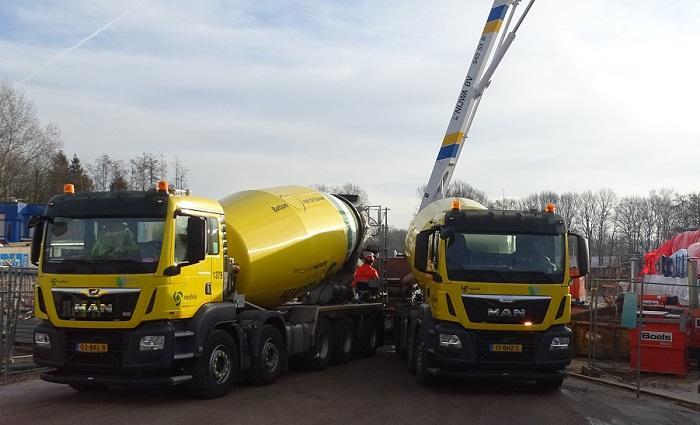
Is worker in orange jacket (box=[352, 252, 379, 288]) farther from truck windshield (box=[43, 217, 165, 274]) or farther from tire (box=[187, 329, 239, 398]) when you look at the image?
truck windshield (box=[43, 217, 165, 274])

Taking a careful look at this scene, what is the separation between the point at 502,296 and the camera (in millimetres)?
11367

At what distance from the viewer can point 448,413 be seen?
33.2 ft

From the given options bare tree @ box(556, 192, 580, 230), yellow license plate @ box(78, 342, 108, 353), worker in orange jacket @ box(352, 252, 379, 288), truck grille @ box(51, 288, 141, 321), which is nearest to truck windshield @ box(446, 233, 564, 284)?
truck grille @ box(51, 288, 141, 321)

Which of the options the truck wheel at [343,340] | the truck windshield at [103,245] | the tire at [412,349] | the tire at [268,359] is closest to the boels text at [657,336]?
the tire at [412,349]

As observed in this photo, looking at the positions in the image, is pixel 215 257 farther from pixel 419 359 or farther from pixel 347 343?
pixel 347 343

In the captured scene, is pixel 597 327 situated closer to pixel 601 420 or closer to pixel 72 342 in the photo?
pixel 601 420

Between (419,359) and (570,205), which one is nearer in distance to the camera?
(419,359)

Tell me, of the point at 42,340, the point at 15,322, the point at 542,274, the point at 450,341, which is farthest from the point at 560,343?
the point at 15,322

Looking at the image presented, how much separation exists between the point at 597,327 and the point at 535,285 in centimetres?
586

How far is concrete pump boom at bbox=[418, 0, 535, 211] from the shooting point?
20500 millimetres

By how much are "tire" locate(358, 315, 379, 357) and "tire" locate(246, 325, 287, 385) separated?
4535 mm

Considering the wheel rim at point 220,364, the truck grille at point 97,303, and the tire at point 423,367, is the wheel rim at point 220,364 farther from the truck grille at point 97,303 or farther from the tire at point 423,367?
the tire at point 423,367

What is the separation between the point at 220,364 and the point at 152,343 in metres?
1.53

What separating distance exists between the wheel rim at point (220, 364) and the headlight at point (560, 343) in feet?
16.9
